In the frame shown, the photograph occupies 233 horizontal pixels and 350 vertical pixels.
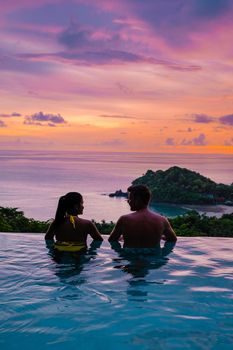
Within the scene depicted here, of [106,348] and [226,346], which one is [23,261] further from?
[226,346]

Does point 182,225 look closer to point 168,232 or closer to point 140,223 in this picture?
point 168,232

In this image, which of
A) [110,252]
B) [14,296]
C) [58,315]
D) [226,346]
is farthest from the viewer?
[110,252]

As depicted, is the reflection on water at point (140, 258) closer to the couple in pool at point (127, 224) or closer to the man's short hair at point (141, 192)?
the couple in pool at point (127, 224)

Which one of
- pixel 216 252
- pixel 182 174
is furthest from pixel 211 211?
pixel 216 252

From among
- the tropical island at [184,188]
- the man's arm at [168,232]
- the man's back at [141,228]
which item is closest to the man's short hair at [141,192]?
the man's back at [141,228]

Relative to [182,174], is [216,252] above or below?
below

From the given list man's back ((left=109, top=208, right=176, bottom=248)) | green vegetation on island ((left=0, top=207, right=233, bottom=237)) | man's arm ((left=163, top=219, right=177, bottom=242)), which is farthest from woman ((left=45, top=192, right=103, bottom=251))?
green vegetation on island ((left=0, top=207, right=233, bottom=237))

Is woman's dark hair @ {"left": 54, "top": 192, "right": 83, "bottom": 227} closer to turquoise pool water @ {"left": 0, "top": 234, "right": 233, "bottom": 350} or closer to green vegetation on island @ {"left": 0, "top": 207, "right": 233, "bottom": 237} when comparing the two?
turquoise pool water @ {"left": 0, "top": 234, "right": 233, "bottom": 350}

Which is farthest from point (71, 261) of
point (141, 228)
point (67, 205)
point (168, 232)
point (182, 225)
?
point (182, 225)

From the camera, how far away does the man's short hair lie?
8008 mm

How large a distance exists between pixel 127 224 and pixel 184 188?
231 ft

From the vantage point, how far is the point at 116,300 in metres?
5.82

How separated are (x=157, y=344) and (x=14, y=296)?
7.41 feet

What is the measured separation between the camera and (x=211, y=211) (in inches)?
2822
